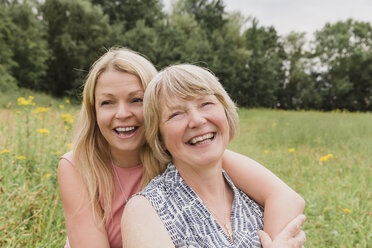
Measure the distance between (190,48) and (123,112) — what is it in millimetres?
16974

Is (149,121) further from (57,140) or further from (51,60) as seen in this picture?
(51,60)

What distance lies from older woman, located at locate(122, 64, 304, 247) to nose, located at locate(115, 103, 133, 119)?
210 mm

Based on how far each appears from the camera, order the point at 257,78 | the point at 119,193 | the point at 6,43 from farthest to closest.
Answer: the point at 257,78
the point at 6,43
the point at 119,193

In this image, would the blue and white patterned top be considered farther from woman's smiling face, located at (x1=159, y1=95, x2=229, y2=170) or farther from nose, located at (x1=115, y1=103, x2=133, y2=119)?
nose, located at (x1=115, y1=103, x2=133, y2=119)

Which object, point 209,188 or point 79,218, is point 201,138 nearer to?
point 209,188

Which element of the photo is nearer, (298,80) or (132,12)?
(132,12)

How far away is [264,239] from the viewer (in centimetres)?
130

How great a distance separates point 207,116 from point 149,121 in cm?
27

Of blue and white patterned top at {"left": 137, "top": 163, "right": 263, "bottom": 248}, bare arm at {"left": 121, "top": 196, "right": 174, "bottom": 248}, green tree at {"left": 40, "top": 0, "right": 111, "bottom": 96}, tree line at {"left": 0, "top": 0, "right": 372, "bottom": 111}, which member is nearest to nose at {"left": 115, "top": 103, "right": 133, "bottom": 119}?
blue and white patterned top at {"left": 137, "top": 163, "right": 263, "bottom": 248}

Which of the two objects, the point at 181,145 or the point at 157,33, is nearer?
the point at 181,145

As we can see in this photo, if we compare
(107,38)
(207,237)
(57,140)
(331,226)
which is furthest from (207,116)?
(107,38)

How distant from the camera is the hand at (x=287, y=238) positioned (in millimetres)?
1277

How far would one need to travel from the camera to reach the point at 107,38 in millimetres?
16453

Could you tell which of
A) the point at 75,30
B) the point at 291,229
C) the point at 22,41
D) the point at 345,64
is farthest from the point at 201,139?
the point at 345,64
